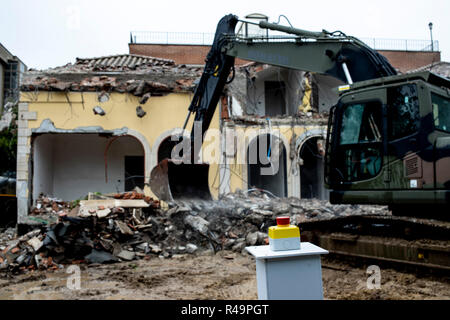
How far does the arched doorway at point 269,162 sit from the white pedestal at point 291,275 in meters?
12.9

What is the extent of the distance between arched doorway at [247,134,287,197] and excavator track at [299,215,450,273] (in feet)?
28.9

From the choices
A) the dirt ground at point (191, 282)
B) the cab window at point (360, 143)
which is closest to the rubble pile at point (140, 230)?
the dirt ground at point (191, 282)

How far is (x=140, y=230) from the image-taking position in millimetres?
9062

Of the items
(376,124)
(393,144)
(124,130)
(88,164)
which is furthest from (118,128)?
(393,144)

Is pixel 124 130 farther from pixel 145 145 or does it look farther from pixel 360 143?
pixel 360 143

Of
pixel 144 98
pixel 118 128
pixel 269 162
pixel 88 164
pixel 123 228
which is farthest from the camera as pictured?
pixel 269 162

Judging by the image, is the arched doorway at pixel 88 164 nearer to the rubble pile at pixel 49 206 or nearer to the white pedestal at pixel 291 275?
the rubble pile at pixel 49 206

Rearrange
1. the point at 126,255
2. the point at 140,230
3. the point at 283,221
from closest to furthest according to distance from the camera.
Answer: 1. the point at 283,221
2. the point at 126,255
3. the point at 140,230

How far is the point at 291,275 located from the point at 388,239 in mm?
3934

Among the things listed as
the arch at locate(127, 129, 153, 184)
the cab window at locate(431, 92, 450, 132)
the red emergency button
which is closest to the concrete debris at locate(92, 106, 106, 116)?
the arch at locate(127, 129, 153, 184)

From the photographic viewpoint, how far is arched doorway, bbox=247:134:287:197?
16.3 metres

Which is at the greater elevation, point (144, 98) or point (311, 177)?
point (144, 98)

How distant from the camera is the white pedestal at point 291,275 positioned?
1.96 m

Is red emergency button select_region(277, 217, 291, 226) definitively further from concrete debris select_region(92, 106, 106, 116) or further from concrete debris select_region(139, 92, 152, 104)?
concrete debris select_region(92, 106, 106, 116)
